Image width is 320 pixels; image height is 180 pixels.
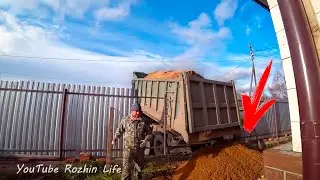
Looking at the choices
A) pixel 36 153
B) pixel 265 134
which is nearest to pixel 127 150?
pixel 36 153

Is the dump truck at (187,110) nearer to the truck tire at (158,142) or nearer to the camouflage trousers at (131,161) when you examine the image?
the truck tire at (158,142)

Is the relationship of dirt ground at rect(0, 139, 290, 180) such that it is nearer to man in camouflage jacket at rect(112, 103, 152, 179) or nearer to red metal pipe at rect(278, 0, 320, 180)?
man in camouflage jacket at rect(112, 103, 152, 179)

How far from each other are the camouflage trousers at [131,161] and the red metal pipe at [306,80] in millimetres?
4450

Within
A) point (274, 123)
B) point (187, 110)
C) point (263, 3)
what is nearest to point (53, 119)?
point (187, 110)

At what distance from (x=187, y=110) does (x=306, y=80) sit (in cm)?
573

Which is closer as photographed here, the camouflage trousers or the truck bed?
the camouflage trousers

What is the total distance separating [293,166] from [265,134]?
13193mm

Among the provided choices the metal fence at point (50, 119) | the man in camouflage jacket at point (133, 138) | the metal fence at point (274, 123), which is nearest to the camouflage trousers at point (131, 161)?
Answer: the man in camouflage jacket at point (133, 138)

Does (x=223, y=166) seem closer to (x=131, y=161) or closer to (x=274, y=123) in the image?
(x=131, y=161)

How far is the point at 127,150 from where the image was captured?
5750mm

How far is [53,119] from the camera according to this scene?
7.63 metres

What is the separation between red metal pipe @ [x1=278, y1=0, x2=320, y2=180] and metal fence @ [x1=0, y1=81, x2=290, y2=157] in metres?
5.91

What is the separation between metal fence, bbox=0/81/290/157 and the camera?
726 cm

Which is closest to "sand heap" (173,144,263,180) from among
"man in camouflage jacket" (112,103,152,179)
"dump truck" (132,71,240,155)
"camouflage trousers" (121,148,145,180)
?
"dump truck" (132,71,240,155)
